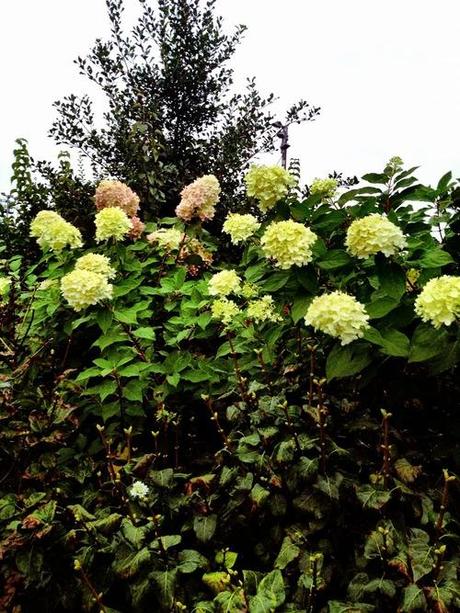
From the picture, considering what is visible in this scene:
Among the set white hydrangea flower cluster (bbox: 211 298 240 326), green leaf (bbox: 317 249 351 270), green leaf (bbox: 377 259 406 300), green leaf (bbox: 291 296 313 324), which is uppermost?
green leaf (bbox: 317 249 351 270)

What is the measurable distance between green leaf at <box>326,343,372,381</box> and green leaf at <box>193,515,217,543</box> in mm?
634

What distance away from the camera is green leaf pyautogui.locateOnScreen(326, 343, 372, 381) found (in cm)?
163

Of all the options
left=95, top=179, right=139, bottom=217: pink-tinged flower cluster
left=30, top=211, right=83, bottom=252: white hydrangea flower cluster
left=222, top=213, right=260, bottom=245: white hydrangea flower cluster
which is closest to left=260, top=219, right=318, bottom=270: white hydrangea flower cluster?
left=222, top=213, right=260, bottom=245: white hydrangea flower cluster

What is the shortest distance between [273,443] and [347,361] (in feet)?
1.47

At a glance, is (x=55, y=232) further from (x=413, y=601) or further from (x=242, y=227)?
(x=413, y=601)

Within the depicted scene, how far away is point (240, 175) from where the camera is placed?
490 centimetres

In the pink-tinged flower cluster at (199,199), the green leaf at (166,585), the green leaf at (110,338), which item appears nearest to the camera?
the green leaf at (166,585)

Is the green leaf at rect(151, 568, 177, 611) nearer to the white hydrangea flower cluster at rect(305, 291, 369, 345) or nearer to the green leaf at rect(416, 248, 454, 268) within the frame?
the white hydrangea flower cluster at rect(305, 291, 369, 345)

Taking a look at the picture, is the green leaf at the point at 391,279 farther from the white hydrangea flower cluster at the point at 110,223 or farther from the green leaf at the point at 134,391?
the white hydrangea flower cluster at the point at 110,223

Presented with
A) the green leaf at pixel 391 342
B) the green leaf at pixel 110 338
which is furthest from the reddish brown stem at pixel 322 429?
the green leaf at pixel 110 338

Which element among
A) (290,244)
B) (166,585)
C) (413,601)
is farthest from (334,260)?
(166,585)

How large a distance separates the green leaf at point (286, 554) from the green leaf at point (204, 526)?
9.3 inches

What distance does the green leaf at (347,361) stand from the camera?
1.63 m

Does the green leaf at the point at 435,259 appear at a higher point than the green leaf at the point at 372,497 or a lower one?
higher
